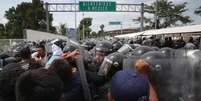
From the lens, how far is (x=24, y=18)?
3642 inches

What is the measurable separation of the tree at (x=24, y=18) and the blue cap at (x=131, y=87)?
86686 mm

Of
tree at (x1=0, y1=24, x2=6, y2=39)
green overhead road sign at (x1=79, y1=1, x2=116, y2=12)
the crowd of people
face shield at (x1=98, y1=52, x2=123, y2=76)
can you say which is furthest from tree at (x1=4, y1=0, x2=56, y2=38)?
the crowd of people

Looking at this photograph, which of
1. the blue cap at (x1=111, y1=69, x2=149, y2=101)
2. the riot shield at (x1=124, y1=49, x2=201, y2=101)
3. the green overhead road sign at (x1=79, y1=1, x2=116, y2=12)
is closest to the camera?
the blue cap at (x1=111, y1=69, x2=149, y2=101)

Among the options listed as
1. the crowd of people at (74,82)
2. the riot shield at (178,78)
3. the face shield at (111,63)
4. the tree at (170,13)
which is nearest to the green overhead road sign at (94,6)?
the tree at (170,13)

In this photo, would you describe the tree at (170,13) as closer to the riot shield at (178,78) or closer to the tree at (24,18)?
the tree at (24,18)

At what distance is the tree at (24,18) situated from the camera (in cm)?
9075

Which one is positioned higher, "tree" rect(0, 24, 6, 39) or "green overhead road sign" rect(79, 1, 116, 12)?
"green overhead road sign" rect(79, 1, 116, 12)

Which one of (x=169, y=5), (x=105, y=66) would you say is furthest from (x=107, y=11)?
(x=105, y=66)

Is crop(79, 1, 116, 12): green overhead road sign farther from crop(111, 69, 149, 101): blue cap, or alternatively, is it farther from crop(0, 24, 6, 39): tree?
crop(111, 69, 149, 101): blue cap

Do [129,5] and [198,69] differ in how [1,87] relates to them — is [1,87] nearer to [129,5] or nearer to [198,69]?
[198,69]

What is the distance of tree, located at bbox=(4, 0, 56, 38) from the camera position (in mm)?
90750

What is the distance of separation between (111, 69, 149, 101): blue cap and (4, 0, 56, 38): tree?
86.7 metres

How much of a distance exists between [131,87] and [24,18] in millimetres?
89978

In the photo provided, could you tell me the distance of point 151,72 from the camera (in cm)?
404
